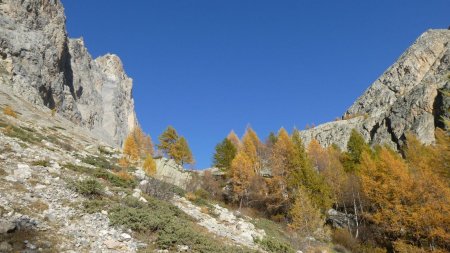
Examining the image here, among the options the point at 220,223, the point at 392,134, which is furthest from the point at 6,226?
the point at 392,134

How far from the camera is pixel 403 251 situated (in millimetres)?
29938

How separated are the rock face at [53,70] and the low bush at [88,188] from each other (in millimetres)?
52149

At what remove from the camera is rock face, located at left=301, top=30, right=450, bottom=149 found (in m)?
80.0

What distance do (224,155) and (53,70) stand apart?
49.1 meters

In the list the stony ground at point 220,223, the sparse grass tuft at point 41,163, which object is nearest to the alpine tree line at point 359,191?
the stony ground at point 220,223

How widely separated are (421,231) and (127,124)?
132099 mm

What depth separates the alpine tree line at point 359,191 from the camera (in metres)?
30.0

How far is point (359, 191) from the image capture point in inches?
1777

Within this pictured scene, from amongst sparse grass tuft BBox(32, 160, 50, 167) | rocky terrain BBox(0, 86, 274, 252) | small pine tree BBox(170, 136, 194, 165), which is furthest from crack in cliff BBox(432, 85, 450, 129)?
sparse grass tuft BBox(32, 160, 50, 167)

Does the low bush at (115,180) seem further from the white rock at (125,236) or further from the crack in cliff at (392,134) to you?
the crack in cliff at (392,134)

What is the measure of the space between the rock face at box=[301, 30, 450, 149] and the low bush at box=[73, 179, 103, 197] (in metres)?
68.3

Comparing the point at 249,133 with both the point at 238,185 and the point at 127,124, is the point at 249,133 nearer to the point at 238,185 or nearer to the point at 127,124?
the point at 238,185

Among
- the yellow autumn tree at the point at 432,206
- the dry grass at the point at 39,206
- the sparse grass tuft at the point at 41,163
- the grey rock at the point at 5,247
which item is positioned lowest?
the grey rock at the point at 5,247

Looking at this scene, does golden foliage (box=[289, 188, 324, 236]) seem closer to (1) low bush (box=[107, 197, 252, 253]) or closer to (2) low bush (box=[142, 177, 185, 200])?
(2) low bush (box=[142, 177, 185, 200])
